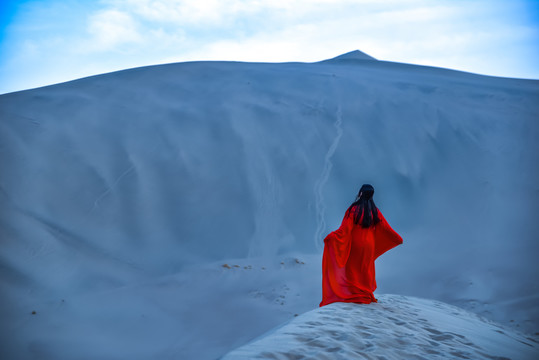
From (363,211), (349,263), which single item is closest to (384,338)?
(349,263)

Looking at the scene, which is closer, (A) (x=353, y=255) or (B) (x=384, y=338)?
(B) (x=384, y=338)

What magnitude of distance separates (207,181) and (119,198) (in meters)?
1.72

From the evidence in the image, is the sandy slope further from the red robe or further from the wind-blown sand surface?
the wind-blown sand surface

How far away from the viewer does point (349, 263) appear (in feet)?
16.5

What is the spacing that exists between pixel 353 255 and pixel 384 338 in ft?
4.71

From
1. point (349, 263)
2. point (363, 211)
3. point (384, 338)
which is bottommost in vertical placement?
point (384, 338)

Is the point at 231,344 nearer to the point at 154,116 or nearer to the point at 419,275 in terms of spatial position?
the point at 419,275

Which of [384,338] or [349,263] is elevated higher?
[349,263]

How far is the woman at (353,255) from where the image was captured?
16.1 ft

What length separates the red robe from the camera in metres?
4.90

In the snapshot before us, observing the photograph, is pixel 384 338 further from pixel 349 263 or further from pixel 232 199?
pixel 232 199

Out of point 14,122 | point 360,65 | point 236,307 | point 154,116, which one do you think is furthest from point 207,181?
point 360,65

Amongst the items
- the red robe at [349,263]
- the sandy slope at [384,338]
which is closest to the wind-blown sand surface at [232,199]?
the red robe at [349,263]

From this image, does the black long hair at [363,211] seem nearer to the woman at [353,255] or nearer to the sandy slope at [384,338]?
the woman at [353,255]
